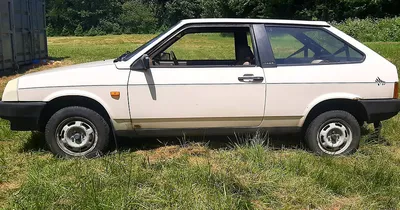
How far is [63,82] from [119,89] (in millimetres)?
623

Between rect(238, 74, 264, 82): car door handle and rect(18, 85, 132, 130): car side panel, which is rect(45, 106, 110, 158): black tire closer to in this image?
rect(18, 85, 132, 130): car side panel

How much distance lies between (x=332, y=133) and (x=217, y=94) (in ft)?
4.82

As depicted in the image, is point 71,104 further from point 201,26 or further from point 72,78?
point 201,26

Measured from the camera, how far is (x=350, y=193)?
3.65 metres

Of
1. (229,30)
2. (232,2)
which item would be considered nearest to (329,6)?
(232,2)

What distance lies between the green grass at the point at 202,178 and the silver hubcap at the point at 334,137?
6.4 inches

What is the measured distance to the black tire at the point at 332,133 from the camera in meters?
4.66

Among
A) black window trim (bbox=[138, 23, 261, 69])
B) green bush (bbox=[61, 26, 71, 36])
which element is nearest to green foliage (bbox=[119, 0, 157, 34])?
green bush (bbox=[61, 26, 71, 36])

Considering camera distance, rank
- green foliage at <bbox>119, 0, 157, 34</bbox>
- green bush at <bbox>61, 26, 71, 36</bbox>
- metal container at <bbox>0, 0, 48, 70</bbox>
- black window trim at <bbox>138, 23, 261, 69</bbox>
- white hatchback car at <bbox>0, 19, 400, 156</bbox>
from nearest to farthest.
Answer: white hatchback car at <bbox>0, 19, 400, 156</bbox> → black window trim at <bbox>138, 23, 261, 69</bbox> → metal container at <bbox>0, 0, 48, 70</bbox> → green bush at <bbox>61, 26, 71, 36</bbox> → green foliage at <bbox>119, 0, 157, 34</bbox>

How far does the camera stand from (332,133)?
4715 mm

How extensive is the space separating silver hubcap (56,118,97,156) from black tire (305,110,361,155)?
8.19 ft

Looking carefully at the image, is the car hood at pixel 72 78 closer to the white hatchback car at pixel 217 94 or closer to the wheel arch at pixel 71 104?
the white hatchback car at pixel 217 94

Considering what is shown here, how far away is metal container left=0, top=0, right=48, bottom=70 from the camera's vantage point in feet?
40.8

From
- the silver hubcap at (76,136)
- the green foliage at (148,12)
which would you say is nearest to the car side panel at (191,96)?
the silver hubcap at (76,136)
